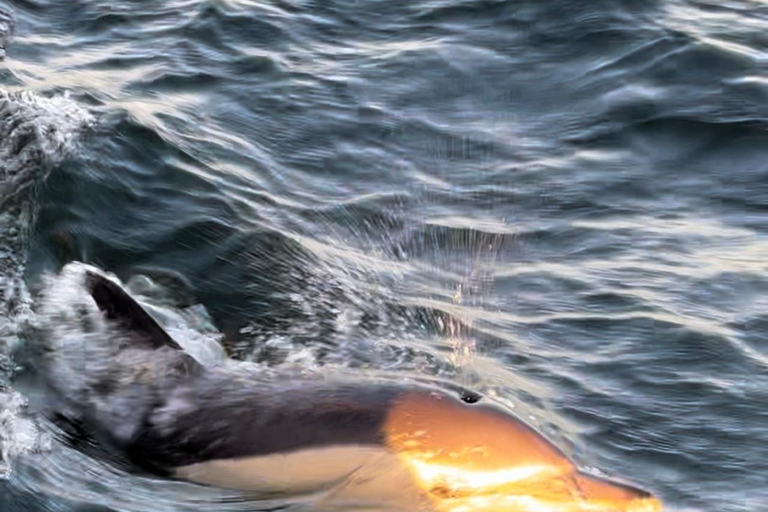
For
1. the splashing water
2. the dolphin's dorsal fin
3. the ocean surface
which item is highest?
the dolphin's dorsal fin

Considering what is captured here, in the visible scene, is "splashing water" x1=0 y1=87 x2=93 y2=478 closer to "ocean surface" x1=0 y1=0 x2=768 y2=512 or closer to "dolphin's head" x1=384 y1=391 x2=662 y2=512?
"ocean surface" x1=0 y1=0 x2=768 y2=512

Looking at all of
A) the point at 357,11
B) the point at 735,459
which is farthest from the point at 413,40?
the point at 735,459

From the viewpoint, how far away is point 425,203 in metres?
6.82

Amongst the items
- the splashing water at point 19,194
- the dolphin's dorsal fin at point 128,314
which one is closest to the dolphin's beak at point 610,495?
the dolphin's dorsal fin at point 128,314

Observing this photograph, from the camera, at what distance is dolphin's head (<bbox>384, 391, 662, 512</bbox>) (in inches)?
149

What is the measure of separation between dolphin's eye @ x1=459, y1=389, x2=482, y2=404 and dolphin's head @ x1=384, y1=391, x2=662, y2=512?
3cm

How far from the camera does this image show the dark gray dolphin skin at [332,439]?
3.84 meters

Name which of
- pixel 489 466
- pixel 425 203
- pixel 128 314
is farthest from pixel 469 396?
pixel 425 203

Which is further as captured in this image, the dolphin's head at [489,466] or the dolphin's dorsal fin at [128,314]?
the dolphin's dorsal fin at [128,314]

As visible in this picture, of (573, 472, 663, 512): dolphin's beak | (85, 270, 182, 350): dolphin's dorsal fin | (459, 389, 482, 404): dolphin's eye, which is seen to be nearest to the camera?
(573, 472, 663, 512): dolphin's beak

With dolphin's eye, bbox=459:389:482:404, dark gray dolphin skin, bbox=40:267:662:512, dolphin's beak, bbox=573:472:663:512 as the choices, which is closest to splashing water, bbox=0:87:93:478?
dark gray dolphin skin, bbox=40:267:662:512

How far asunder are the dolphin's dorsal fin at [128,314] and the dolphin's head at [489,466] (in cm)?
96

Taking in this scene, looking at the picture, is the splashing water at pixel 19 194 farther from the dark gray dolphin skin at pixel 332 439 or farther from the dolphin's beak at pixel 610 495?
the dolphin's beak at pixel 610 495

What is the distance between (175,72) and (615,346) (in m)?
4.31
